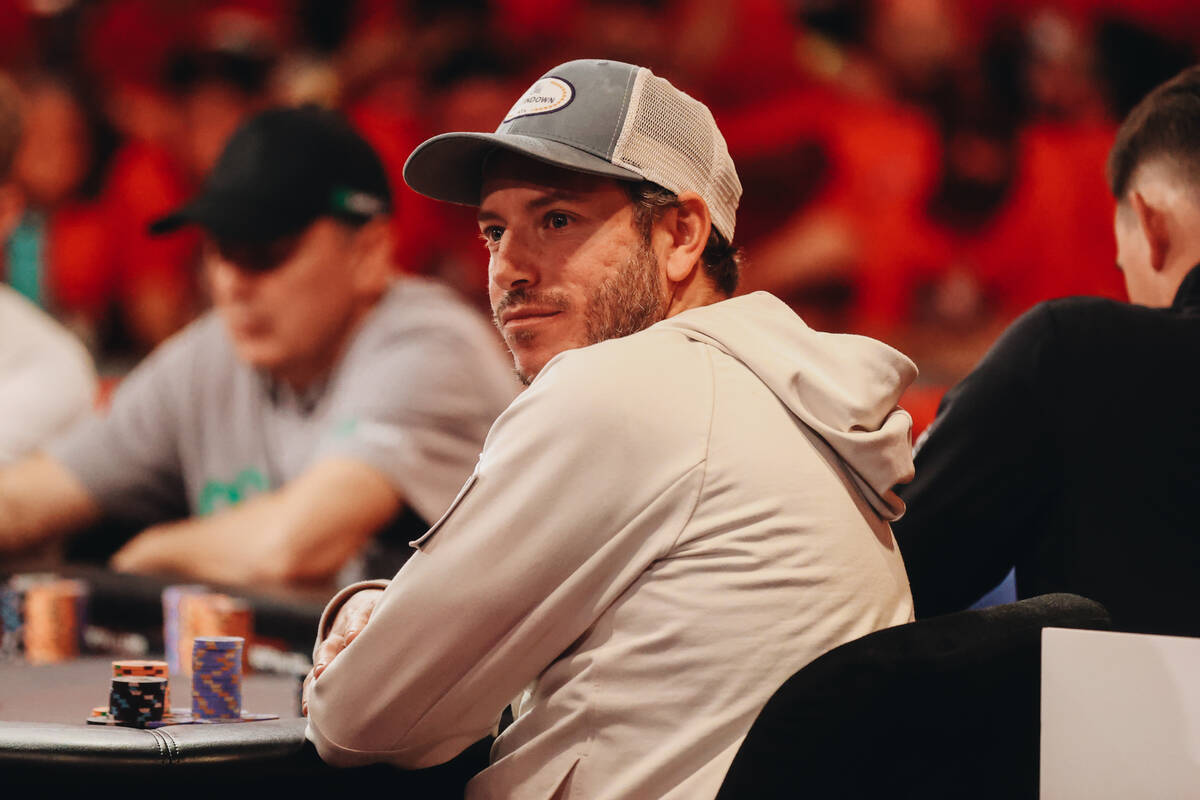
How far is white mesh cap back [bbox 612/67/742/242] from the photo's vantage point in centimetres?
138

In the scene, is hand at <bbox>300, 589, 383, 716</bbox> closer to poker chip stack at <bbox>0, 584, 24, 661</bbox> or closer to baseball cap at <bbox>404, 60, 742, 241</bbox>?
baseball cap at <bbox>404, 60, 742, 241</bbox>

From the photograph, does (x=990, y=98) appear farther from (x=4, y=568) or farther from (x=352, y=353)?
(x=4, y=568)

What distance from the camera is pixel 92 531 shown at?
3.20 meters

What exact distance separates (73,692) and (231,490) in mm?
1336

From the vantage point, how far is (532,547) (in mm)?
1102

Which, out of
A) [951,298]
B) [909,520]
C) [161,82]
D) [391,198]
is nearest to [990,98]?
[951,298]

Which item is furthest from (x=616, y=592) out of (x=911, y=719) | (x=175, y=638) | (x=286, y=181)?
(x=286, y=181)

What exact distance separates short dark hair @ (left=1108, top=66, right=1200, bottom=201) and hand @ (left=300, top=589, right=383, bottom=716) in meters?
1.13

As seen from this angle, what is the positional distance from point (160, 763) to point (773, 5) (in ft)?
13.3

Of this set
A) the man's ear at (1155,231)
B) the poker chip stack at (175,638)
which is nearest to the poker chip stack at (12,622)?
the poker chip stack at (175,638)

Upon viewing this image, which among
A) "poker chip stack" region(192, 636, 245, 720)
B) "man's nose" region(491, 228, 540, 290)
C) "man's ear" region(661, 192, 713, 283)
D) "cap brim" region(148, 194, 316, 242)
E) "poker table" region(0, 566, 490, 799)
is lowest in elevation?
"poker chip stack" region(192, 636, 245, 720)

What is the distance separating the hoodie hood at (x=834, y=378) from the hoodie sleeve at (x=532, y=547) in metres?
0.08

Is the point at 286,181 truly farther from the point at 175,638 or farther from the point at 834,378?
the point at 834,378

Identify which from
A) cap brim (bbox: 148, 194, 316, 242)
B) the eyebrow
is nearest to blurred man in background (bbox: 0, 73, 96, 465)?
cap brim (bbox: 148, 194, 316, 242)
